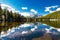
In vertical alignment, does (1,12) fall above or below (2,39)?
above

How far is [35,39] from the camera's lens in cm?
602

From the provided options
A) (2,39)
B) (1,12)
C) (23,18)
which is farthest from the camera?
(1,12)

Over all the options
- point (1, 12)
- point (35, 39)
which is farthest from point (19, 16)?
point (35, 39)

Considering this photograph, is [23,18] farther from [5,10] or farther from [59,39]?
[59,39]

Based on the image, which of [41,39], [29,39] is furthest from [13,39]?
[41,39]

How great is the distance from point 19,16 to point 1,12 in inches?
188

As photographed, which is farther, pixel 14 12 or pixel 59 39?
pixel 14 12

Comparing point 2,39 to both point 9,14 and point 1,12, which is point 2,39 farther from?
point 1,12

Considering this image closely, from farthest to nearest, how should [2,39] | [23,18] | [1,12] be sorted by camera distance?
[1,12] < [23,18] < [2,39]

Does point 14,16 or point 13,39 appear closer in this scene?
point 13,39

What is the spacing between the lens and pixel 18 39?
585cm

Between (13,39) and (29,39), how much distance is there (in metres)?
0.54

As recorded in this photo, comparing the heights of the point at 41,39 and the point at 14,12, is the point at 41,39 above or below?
below

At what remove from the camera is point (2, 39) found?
5.79 meters
